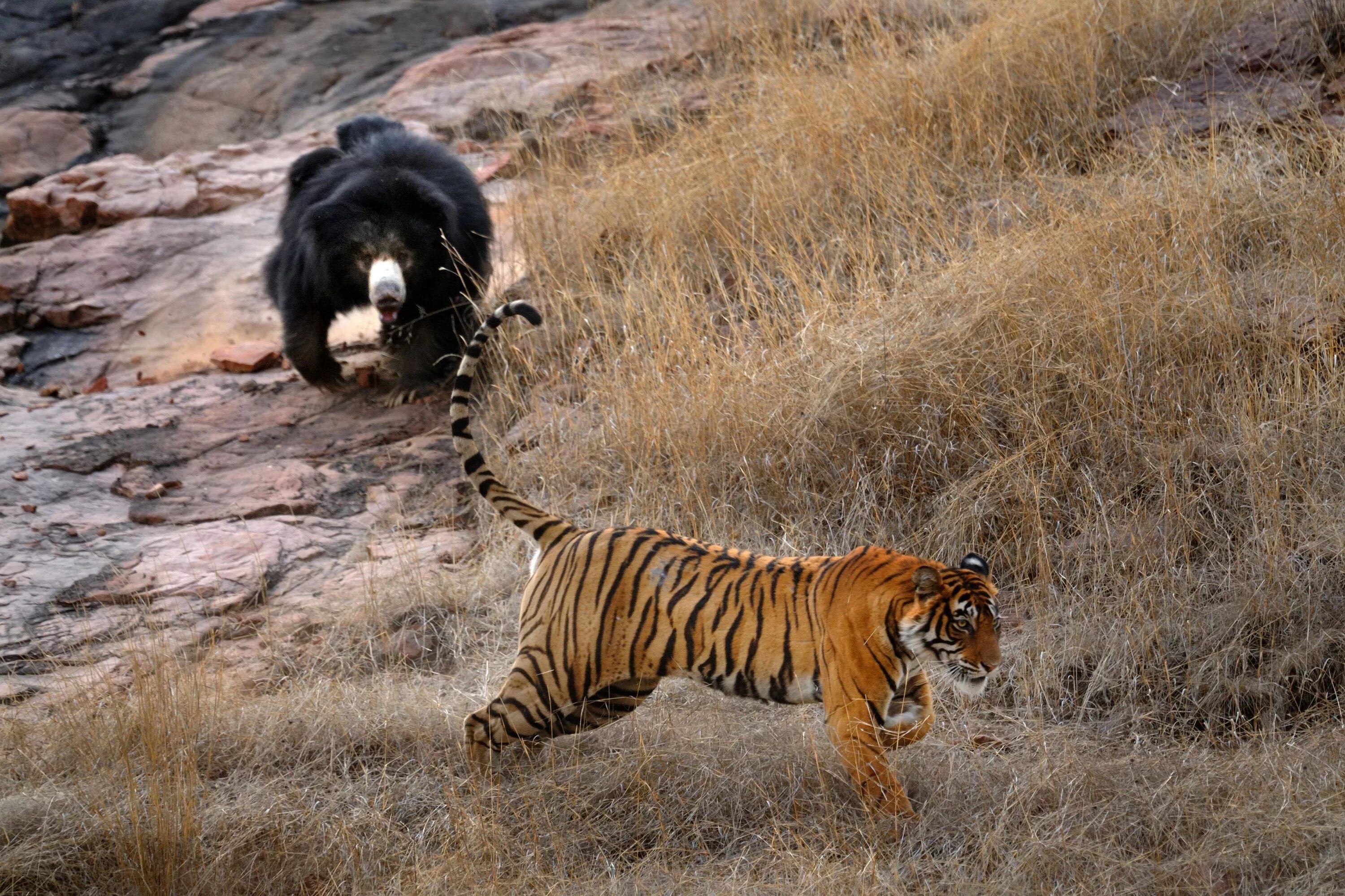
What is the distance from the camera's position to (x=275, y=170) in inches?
385

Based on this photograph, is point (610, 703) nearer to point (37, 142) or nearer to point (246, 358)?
point (246, 358)

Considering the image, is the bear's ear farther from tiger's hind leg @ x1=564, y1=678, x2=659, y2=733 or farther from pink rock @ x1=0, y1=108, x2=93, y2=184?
tiger's hind leg @ x1=564, y1=678, x2=659, y2=733

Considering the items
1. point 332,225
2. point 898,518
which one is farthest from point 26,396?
point 898,518

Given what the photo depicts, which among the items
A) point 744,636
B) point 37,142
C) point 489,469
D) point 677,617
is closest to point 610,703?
point 677,617

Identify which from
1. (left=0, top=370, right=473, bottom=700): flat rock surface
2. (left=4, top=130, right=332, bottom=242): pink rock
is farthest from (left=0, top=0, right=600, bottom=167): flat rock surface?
(left=0, top=370, right=473, bottom=700): flat rock surface

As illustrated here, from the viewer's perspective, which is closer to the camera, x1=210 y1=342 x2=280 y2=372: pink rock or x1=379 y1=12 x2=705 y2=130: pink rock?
x1=210 y1=342 x2=280 y2=372: pink rock

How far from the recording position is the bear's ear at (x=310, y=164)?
24.5 ft

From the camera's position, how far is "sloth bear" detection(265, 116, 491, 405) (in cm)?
664

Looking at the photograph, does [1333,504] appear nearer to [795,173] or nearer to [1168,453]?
[1168,453]

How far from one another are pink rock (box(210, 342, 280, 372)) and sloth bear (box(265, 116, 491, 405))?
566 millimetres

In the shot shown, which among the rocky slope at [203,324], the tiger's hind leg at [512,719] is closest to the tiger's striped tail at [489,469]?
the tiger's hind leg at [512,719]

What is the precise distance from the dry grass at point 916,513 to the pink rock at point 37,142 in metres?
5.83

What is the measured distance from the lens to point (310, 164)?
294 inches

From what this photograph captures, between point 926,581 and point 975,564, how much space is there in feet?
0.75
